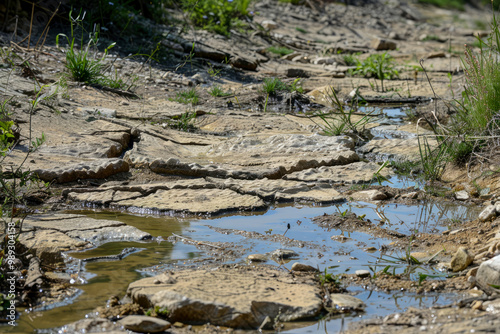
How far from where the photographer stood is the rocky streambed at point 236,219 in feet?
6.67

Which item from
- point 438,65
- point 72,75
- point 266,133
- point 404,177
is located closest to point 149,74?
point 72,75

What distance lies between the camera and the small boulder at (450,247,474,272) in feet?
7.55

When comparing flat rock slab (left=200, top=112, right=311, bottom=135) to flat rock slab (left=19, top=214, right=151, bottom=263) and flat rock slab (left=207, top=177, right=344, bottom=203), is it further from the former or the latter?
flat rock slab (left=19, top=214, right=151, bottom=263)

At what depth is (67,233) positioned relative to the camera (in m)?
2.80

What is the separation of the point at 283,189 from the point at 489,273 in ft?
6.04

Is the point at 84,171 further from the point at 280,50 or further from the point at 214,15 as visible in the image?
the point at 280,50

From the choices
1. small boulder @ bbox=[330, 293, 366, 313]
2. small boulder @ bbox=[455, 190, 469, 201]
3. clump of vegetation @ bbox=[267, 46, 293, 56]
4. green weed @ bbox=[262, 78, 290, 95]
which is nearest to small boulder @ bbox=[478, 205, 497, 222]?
small boulder @ bbox=[455, 190, 469, 201]

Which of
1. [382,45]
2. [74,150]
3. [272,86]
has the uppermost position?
[382,45]

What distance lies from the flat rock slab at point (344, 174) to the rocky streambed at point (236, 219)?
16mm

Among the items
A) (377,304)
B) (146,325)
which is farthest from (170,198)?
(377,304)

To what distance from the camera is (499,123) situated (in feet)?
12.1

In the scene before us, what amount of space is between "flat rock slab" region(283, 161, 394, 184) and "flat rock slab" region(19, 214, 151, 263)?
1.50 metres

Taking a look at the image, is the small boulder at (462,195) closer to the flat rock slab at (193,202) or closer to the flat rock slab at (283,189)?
the flat rock slab at (283,189)

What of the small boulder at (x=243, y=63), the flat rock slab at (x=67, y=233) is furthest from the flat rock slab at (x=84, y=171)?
the small boulder at (x=243, y=63)
